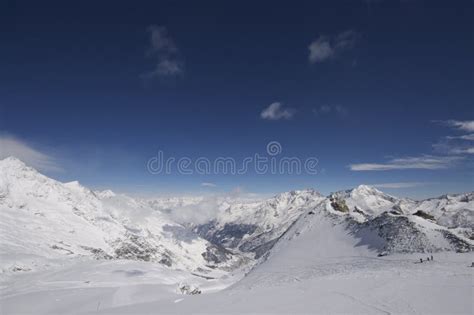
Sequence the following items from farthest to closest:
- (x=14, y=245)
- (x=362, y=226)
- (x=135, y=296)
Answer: (x=14, y=245) → (x=362, y=226) → (x=135, y=296)

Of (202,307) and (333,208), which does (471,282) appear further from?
(333,208)

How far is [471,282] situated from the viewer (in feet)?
63.3

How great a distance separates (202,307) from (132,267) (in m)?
72.8

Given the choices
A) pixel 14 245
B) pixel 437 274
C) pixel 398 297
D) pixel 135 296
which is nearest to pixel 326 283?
pixel 398 297

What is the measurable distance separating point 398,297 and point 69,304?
33937 mm

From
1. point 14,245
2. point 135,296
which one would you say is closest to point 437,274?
point 135,296

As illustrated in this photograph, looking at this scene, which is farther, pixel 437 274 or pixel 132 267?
pixel 132 267

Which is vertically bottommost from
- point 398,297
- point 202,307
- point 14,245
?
point 14,245

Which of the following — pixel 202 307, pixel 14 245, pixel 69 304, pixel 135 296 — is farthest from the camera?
pixel 14 245

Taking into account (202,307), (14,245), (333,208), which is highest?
(333,208)

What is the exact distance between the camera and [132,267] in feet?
270

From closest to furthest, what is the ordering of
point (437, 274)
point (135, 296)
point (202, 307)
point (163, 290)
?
point (202, 307) < point (437, 274) < point (135, 296) < point (163, 290)

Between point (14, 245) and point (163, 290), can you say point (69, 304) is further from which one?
point (14, 245)

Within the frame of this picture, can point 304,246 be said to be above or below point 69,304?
above
